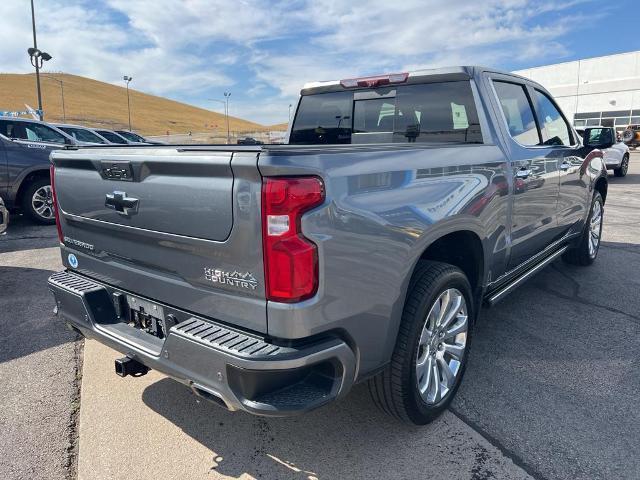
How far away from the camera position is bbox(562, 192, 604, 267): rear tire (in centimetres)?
542

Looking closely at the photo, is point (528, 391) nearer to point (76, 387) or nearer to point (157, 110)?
point (76, 387)

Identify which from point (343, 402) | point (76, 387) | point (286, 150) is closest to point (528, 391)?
point (343, 402)

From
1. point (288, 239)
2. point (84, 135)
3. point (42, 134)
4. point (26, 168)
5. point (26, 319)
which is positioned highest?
point (84, 135)

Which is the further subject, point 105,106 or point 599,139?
point 105,106

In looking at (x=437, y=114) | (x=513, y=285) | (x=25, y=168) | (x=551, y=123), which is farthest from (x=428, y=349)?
(x=25, y=168)

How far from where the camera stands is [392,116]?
3.69 meters

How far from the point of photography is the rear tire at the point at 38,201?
805 cm

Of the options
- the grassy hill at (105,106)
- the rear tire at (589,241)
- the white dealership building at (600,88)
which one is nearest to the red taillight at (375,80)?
the rear tire at (589,241)

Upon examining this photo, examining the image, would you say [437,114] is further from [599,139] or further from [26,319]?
[26,319]

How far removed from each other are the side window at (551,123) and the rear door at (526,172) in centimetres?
17

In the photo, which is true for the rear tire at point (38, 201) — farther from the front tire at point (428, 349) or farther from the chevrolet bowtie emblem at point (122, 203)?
the front tire at point (428, 349)

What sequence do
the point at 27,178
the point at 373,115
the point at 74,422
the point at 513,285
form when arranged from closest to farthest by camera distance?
the point at 74,422 → the point at 513,285 → the point at 373,115 → the point at 27,178

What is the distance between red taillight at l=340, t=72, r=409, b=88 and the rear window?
0.05m

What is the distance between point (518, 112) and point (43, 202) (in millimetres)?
7603
